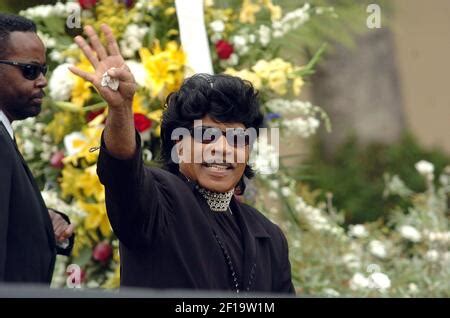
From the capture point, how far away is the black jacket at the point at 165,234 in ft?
8.73

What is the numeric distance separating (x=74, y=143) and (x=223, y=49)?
73 cm

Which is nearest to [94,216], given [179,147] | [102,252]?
[102,252]

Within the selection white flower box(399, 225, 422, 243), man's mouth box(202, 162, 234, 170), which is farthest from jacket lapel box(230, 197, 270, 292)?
white flower box(399, 225, 422, 243)

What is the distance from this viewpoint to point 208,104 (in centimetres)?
295

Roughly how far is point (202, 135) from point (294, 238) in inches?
92.4

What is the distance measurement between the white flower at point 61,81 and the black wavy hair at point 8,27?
4.36ft

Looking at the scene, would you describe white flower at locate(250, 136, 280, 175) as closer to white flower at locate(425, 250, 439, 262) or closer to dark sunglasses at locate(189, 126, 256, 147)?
white flower at locate(425, 250, 439, 262)

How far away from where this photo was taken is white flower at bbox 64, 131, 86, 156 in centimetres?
444

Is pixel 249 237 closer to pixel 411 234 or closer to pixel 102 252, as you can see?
pixel 102 252

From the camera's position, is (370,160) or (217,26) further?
(370,160)

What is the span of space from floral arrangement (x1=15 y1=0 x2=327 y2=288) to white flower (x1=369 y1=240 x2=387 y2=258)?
75cm

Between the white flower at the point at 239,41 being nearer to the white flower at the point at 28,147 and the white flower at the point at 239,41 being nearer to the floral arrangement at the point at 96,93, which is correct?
the floral arrangement at the point at 96,93
